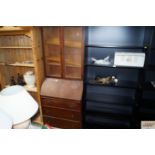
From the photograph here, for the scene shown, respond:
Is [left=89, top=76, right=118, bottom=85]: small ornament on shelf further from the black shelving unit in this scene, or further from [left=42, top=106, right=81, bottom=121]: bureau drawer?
[left=42, top=106, right=81, bottom=121]: bureau drawer

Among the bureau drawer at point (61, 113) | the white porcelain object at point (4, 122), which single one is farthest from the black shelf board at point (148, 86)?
the white porcelain object at point (4, 122)

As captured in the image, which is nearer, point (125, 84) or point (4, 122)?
point (4, 122)

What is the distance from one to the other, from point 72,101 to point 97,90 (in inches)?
21.3

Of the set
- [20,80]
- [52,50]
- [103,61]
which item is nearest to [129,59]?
Answer: [103,61]

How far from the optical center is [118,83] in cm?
232

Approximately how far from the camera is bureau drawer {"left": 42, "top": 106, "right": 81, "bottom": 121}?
2.44 meters

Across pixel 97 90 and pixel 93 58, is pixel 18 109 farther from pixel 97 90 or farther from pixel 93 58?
pixel 97 90

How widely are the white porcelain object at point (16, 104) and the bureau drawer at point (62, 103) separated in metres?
1.49

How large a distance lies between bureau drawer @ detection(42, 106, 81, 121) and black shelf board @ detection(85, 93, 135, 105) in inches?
12.9

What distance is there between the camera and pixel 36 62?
2.34 m

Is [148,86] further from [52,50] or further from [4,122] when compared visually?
[4,122]

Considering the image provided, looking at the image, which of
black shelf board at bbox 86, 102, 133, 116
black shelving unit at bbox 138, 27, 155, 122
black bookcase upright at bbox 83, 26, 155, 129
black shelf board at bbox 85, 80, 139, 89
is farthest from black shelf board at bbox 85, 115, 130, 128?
black shelf board at bbox 85, 80, 139, 89

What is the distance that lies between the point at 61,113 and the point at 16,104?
174cm

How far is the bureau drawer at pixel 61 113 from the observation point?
244 cm
